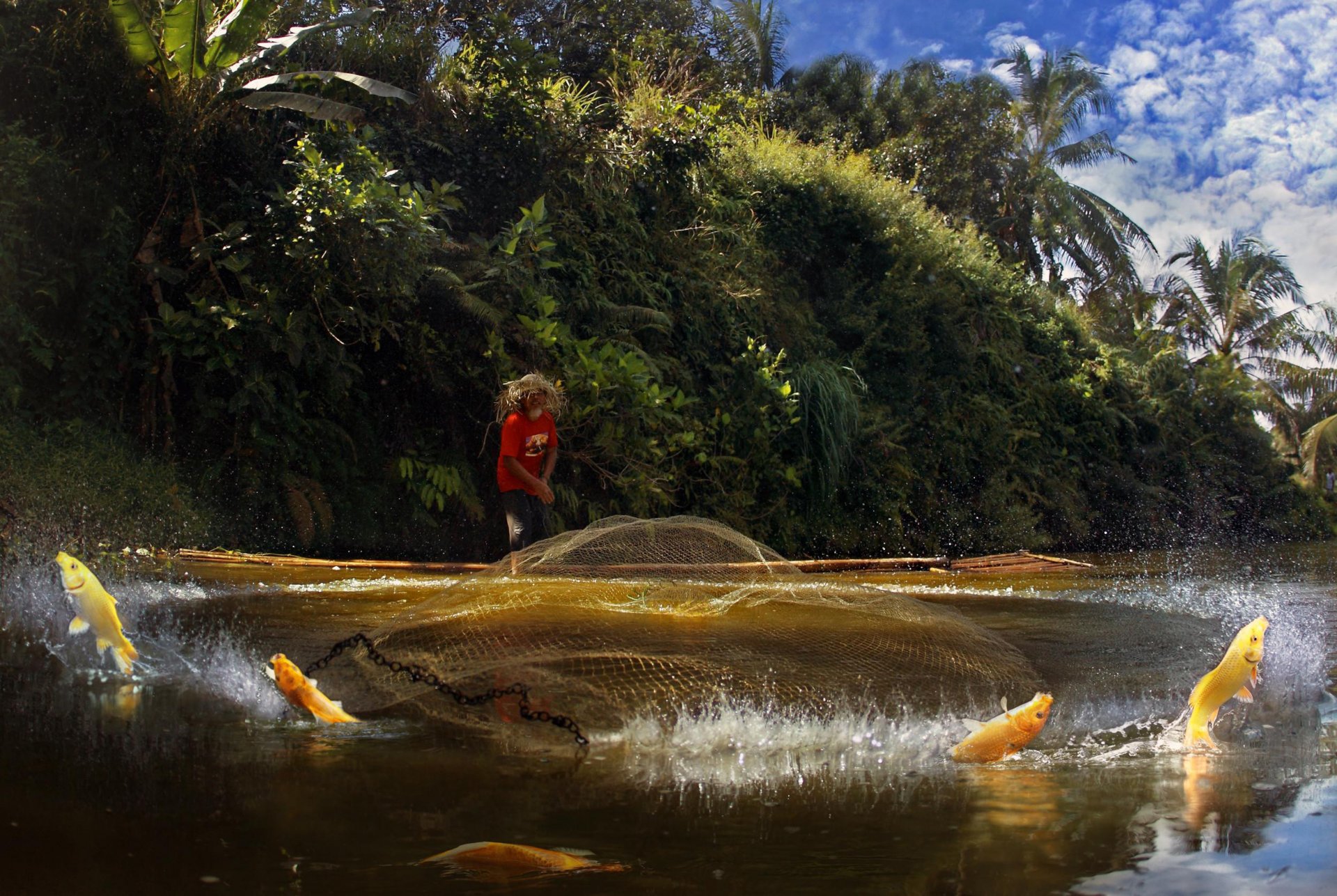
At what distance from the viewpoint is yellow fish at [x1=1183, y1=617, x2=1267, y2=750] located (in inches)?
142

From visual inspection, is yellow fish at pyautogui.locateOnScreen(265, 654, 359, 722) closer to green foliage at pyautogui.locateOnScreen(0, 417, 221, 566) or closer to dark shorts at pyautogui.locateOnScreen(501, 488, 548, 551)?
green foliage at pyautogui.locateOnScreen(0, 417, 221, 566)

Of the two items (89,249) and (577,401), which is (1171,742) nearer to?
(577,401)

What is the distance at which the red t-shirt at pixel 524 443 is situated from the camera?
7977 mm

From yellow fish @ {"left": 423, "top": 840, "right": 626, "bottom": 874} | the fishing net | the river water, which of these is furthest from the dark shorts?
yellow fish @ {"left": 423, "top": 840, "right": 626, "bottom": 874}

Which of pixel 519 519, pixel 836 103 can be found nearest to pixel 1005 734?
pixel 519 519

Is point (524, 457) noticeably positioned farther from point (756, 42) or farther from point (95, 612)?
point (756, 42)

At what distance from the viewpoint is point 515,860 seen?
241cm

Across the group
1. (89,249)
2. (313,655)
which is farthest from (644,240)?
(313,655)

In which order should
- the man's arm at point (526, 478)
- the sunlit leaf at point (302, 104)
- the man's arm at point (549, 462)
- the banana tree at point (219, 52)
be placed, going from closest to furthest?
the man's arm at point (526, 478) < the man's arm at point (549, 462) < the banana tree at point (219, 52) < the sunlit leaf at point (302, 104)

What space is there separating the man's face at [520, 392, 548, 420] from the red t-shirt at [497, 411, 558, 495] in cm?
5

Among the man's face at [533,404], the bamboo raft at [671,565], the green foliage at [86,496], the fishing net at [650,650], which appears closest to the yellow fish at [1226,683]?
the fishing net at [650,650]

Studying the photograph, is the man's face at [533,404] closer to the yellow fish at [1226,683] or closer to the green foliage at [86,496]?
the green foliage at [86,496]

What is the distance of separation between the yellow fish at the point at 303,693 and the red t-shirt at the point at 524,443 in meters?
4.33

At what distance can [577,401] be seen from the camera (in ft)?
34.8
